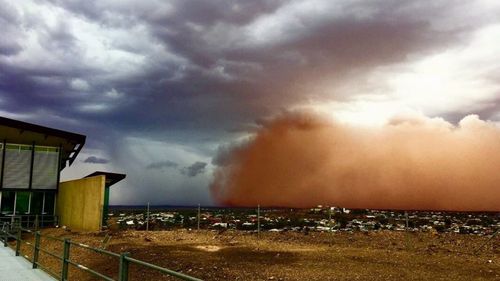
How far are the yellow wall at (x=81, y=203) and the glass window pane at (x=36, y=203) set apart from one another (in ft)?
4.60

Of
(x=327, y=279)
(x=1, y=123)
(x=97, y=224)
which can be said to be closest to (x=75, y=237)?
(x=97, y=224)

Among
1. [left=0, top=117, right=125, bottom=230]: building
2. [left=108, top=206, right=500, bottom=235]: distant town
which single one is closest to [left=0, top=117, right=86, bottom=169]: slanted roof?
[left=0, top=117, right=125, bottom=230]: building

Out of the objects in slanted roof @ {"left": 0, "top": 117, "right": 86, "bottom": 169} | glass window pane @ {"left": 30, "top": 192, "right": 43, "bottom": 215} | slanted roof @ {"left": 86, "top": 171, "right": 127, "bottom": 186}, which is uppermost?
slanted roof @ {"left": 0, "top": 117, "right": 86, "bottom": 169}

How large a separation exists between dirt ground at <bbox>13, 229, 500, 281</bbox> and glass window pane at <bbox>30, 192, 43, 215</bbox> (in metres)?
4.08

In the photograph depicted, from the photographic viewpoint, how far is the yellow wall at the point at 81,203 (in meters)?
28.2

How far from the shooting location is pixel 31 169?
3200 cm

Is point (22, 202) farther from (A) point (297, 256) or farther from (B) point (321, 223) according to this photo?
(B) point (321, 223)

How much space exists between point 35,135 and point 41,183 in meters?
3.52

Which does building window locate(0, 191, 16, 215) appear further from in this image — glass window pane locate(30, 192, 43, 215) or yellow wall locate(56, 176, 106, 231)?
yellow wall locate(56, 176, 106, 231)

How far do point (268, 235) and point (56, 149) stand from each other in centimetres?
1660

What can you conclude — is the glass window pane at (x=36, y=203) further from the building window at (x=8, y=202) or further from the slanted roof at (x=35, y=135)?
the slanted roof at (x=35, y=135)

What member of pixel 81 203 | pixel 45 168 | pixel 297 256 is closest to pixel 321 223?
pixel 81 203

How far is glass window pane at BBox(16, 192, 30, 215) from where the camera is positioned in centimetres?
Answer: 3127

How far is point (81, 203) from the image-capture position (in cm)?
3066
